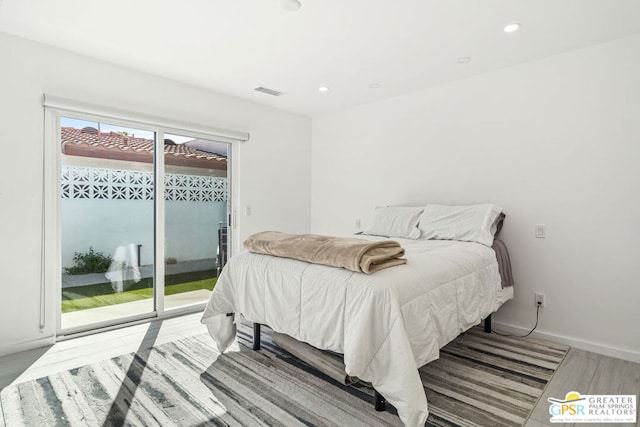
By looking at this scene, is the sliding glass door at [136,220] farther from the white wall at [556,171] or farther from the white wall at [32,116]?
the white wall at [556,171]

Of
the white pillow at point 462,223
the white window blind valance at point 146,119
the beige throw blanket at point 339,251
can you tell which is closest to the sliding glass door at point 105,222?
the white window blind valance at point 146,119

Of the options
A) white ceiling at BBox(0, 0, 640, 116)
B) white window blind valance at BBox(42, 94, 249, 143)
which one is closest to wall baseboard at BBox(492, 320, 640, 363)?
white ceiling at BBox(0, 0, 640, 116)

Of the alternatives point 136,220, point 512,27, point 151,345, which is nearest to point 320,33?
point 512,27

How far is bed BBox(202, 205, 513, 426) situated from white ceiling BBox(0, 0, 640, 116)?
1601 millimetres

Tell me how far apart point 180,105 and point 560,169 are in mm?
3606

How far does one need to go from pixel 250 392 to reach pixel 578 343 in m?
2.61

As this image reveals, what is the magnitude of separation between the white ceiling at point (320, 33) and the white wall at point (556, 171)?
244 mm

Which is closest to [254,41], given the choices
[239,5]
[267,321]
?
[239,5]

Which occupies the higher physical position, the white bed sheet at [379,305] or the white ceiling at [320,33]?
the white ceiling at [320,33]

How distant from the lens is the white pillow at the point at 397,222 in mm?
3340

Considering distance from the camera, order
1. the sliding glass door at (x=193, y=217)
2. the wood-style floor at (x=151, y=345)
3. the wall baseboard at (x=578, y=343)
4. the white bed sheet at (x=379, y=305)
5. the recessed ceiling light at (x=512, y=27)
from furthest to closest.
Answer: the sliding glass door at (x=193, y=217) < the wall baseboard at (x=578, y=343) < the recessed ceiling light at (x=512, y=27) < the wood-style floor at (x=151, y=345) < the white bed sheet at (x=379, y=305)

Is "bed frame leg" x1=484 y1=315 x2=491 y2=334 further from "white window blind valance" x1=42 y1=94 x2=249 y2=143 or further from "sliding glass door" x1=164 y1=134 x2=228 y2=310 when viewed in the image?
"white window blind valance" x1=42 y1=94 x2=249 y2=143

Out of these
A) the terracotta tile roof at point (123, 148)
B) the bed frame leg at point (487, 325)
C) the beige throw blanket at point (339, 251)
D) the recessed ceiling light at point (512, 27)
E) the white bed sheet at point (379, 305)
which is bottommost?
the bed frame leg at point (487, 325)

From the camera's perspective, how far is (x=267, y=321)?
2.32 m
